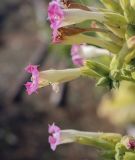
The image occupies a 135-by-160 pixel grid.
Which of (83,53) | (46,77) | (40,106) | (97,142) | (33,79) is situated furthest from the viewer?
(40,106)

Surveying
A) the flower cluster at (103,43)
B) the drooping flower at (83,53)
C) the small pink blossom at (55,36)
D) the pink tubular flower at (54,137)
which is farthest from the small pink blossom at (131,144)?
the small pink blossom at (55,36)

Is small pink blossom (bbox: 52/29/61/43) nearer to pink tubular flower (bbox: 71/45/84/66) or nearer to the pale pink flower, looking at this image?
pink tubular flower (bbox: 71/45/84/66)

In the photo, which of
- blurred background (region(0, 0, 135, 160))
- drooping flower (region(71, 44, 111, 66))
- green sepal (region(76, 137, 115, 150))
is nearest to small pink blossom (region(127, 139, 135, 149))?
green sepal (region(76, 137, 115, 150))

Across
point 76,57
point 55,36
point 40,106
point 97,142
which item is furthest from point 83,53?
point 40,106

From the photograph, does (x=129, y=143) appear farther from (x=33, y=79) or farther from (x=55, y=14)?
(x=55, y=14)

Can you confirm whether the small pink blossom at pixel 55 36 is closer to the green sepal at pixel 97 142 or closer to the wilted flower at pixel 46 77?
the wilted flower at pixel 46 77

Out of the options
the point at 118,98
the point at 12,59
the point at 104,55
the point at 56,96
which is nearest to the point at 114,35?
the point at 104,55
